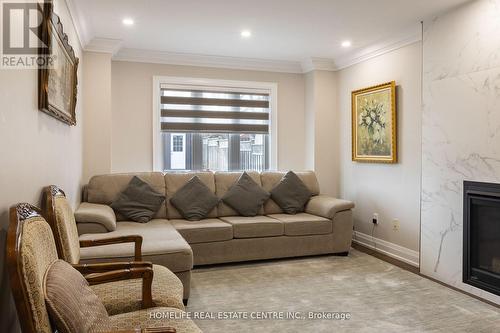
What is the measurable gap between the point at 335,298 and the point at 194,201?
79.8 inches

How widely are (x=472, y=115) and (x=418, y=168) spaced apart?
3.08 feet

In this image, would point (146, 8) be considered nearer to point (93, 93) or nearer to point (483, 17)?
point (93, 93)

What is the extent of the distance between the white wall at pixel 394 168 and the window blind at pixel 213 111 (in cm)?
126

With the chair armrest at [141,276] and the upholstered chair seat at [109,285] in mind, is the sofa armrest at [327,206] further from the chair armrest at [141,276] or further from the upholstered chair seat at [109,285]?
the chair armrest at [141,276]

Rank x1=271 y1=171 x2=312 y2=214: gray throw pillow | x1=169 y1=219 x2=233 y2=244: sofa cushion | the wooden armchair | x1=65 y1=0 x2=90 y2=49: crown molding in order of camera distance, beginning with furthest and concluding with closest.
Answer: x1=271 y1=171 x2=312 y2=214: gray throw pillow, x1=169 y1=219 x2=233 y2=244: sofa cushion, x1=65 y1=0 x2=90 y2=49: crown molding, the wooden armchair

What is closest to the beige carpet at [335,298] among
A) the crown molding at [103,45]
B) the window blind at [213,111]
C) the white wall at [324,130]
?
the white wall at [324,130]

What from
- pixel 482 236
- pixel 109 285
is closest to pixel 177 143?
pixel 109 285

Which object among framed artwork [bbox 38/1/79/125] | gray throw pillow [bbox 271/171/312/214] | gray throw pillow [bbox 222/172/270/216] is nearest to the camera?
framed artwork [bbox 38/1/79/125]

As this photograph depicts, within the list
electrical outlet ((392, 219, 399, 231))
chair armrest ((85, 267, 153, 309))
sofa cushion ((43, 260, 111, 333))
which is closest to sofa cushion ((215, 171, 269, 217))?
electrical outlet ((392, 219, 399, 231))

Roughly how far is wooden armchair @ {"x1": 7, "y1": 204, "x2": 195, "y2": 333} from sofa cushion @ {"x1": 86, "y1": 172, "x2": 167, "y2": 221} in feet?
8.54

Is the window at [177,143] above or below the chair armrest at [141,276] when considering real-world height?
above

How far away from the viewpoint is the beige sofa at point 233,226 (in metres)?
4.05

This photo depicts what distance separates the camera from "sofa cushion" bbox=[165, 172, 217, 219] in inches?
181

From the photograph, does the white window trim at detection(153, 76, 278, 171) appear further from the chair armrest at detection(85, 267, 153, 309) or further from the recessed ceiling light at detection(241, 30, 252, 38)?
the chair armrest at detection(85, 267, 153, 309)
